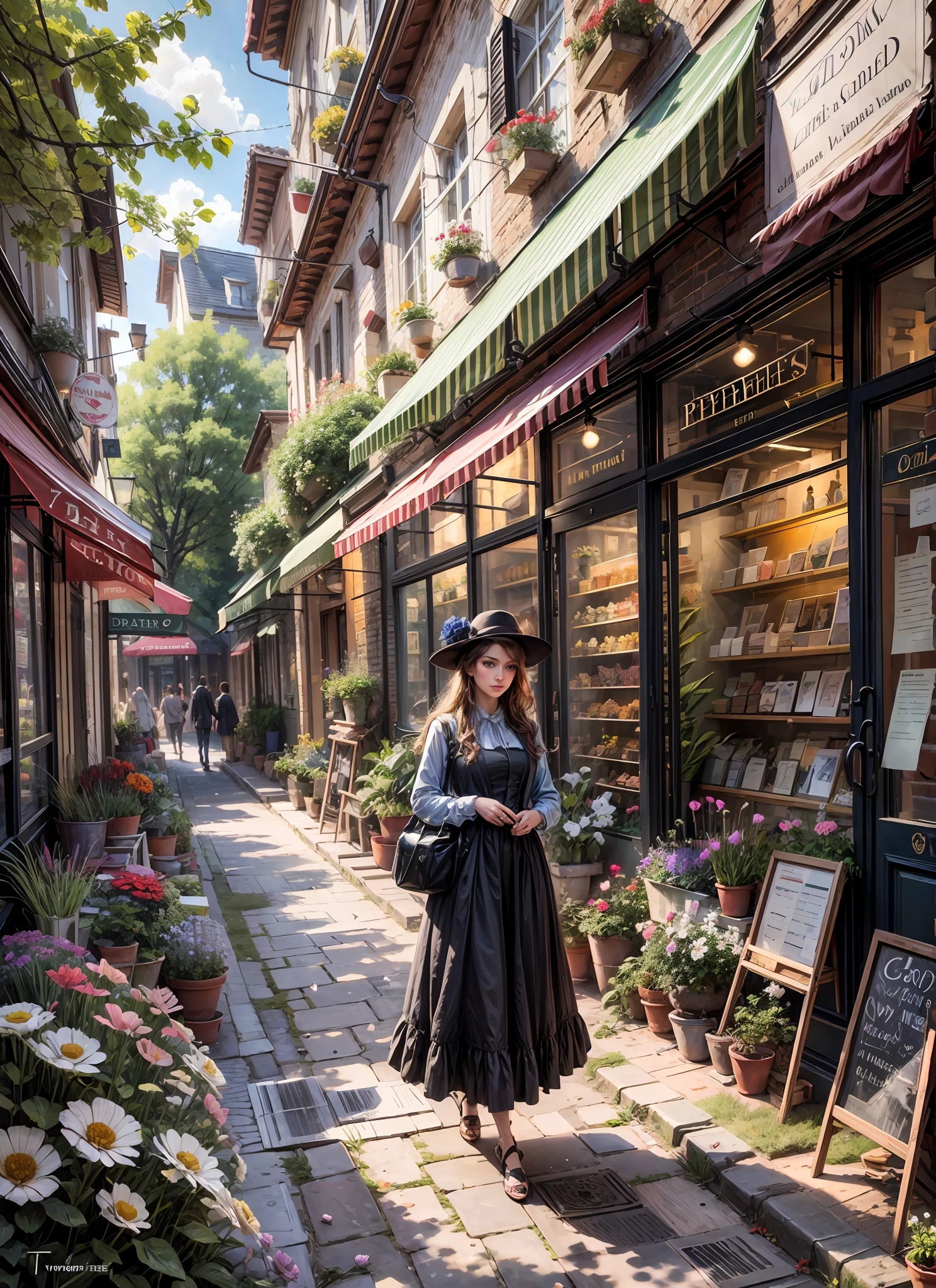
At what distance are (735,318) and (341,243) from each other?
1145cm

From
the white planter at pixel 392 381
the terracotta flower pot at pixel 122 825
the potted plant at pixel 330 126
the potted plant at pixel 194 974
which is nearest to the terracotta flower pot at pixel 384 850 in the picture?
the terracotta flower pot at pixel 122 825

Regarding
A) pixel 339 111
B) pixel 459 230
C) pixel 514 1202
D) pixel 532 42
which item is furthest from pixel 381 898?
pixel 339 111

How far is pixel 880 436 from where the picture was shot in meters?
3.93

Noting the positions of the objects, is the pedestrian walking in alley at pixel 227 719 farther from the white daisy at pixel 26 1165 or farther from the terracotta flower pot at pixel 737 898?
the white daisy at pixel 26 1165

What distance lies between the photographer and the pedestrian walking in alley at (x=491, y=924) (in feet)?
11.6

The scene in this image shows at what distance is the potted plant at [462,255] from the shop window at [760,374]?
3641 millimetres

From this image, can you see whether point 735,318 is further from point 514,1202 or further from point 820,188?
point 514,1202

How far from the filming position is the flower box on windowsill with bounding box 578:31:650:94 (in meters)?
5.57

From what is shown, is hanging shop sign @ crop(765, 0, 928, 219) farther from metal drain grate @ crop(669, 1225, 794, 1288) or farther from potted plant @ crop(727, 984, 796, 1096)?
metal drain grate @ crop(669, 1225, 794, 1288)

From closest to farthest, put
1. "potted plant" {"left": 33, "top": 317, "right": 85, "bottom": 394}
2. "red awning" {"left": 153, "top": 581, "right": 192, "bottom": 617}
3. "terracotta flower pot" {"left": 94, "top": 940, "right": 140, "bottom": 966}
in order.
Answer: "terracotta flower pot" {"left": 94, "top": 940, "right": 140, "bottom": 966} → "potted plant" {"left": 33, "top": 317, "right": 85, "bottom": 394} → "red awning" {"left": 153, "top": 581, "right": 192, "bottom": 617}

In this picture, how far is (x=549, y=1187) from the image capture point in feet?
11.9

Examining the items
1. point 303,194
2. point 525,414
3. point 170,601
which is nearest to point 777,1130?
point 525,414

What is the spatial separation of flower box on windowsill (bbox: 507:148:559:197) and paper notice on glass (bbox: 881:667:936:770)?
198 inches

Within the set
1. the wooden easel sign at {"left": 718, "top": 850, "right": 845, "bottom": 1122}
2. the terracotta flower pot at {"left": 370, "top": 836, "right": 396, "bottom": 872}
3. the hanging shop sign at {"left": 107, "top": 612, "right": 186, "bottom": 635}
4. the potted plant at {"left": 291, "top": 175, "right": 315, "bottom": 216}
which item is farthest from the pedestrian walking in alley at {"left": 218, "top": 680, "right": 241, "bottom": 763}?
the wooden easel sign at {"left": 718, "top": 850, "right": 845, "bottom": 1122}
